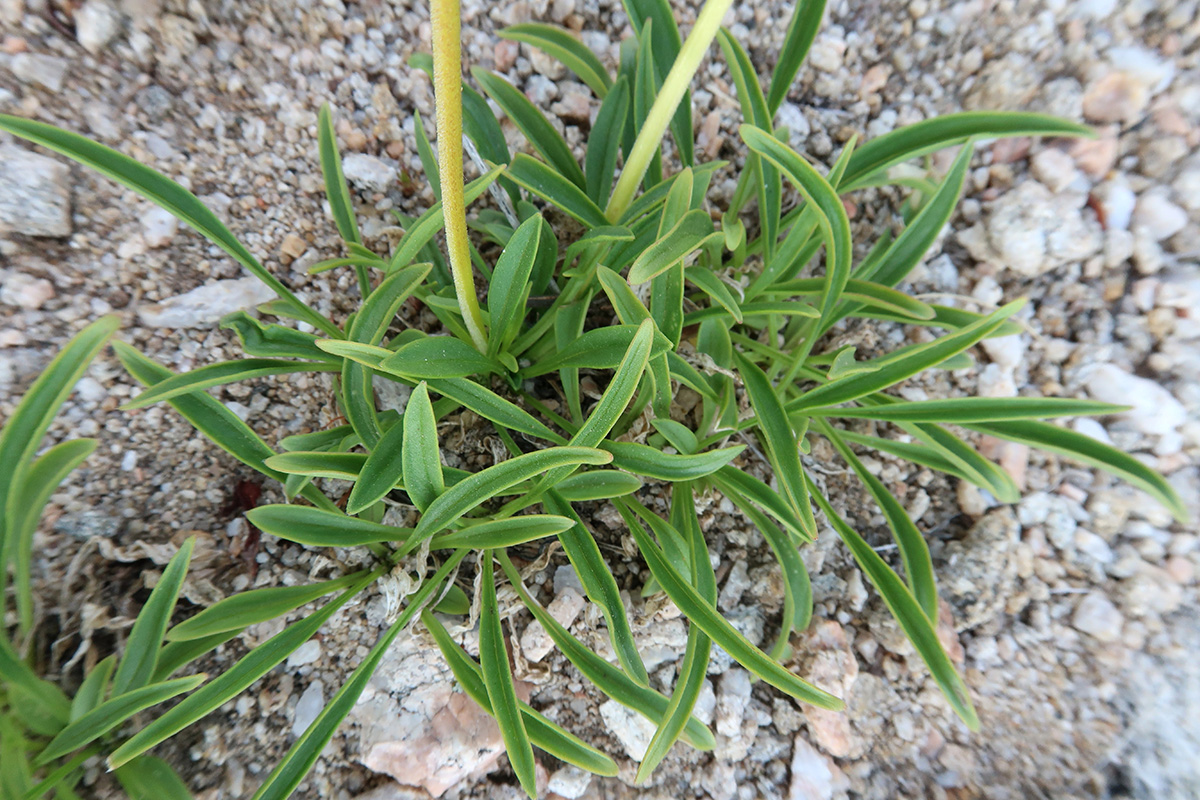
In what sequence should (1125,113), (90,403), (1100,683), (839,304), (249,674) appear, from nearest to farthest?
(249,674) → (90,403) → (839,304) → (1100,683) → (1125,113)

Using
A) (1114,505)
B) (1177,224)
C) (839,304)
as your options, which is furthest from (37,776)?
(1177,224)

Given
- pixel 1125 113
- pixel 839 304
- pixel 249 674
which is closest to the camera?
pixel 249 674

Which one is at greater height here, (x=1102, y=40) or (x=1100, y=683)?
(x=1102, y=40)

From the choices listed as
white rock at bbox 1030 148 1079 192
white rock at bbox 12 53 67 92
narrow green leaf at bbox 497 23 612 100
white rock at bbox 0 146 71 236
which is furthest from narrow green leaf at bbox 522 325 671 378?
white rock at bbox 1030 148 1079 192

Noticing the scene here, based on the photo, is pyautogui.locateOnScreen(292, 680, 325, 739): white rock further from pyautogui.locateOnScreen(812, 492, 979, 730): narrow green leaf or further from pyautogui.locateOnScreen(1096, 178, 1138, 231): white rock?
pyautogui.locateOnScreen(1096, 178, 1138, 231): white rock

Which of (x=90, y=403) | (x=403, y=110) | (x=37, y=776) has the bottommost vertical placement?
(x=37, y=776)

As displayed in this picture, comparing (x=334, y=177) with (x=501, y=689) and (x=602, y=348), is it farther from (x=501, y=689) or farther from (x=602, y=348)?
(x=501, y=689)

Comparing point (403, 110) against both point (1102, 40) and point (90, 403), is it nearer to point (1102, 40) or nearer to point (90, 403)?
point (90, 403)
